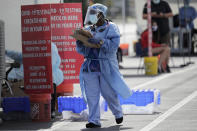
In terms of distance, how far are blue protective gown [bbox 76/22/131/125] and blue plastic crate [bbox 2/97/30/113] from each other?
162cm

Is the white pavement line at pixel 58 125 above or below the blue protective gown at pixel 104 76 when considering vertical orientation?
below

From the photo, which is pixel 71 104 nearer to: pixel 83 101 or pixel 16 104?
pixel 83 101

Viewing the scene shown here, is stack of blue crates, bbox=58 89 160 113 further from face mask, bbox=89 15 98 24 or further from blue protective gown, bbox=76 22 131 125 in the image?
face mask, bbox=89 15 98 24

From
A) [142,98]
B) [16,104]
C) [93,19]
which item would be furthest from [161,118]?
[16,104]

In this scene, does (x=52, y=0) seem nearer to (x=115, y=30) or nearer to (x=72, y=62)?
(x=72, y=62)

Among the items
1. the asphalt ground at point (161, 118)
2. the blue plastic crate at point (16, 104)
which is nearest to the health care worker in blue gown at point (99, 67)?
the asphalt ground at point (161, 118)

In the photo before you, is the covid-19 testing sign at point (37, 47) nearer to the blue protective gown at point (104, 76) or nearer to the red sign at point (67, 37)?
the red sign at point (67, 37)

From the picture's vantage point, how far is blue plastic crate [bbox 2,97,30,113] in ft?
44.7

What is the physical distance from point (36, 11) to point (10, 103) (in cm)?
159

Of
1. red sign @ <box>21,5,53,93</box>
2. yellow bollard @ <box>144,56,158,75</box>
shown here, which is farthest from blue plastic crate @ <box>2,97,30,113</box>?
yellow bollard @ <box>144,56,158,75</box>

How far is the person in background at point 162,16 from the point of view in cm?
2494

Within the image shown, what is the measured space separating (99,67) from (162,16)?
13.3 meters

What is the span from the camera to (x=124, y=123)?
41.2 ft

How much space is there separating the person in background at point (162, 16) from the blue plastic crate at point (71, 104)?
11.6m
